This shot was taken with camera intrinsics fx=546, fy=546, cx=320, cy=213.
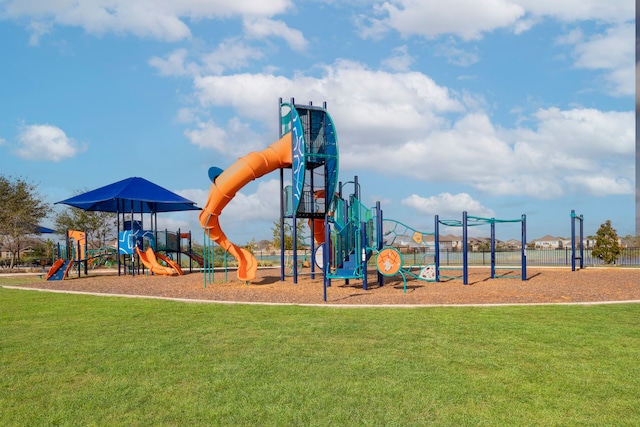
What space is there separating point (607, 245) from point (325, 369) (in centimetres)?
2964

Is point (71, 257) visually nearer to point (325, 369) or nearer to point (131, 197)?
point (131, 197)

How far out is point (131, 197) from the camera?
939 inches

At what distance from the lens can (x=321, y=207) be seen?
18.7 meters

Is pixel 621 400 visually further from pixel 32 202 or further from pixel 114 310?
pixel 32 202

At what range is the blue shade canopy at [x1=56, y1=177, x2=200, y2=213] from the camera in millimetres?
24086

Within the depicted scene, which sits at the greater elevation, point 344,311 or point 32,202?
point 32,202

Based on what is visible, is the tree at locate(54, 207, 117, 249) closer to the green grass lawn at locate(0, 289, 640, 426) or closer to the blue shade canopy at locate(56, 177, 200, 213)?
the blue shade canopy at locate(56, 177, 200, 213)

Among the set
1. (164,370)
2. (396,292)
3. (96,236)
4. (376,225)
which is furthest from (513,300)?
(96,236)

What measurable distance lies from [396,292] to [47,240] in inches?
1750

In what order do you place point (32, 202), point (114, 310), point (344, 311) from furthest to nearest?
point (32, 202)
point (114, 310)
point (344, 311)

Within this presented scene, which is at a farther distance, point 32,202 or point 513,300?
point 32,202

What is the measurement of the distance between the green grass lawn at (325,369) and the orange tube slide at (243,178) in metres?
8.32

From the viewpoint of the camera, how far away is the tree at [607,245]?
102 ft

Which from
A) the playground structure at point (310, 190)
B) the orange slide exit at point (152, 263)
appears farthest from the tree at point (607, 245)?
the orange slide exit at point (152, 263)
